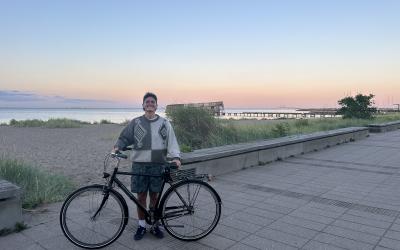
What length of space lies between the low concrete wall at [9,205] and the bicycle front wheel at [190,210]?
1.79 m

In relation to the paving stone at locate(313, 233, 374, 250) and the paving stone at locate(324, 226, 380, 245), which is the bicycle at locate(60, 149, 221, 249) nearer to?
the paving stone at locate(313, 233, 374, 250)

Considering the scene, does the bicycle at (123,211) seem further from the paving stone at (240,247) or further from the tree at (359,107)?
the tree at (359,107)

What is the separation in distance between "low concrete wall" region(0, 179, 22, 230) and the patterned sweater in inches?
54.4

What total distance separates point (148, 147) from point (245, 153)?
5.16 meters

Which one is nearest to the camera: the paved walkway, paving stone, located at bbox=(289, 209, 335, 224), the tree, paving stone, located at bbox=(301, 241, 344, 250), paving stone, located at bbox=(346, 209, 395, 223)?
paving stone, located at bbox=(301, 241, 344, 250)

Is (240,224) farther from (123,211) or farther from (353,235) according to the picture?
(123,211)

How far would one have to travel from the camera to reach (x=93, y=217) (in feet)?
14.5

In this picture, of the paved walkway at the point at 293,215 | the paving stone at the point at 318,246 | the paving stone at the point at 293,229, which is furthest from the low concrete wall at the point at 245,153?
the paving stone at the point at 318,246

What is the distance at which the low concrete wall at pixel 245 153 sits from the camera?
26.0 ft

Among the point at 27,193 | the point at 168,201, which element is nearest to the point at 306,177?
the point at 168,201

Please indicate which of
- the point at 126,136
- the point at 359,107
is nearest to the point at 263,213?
the point at 126,136

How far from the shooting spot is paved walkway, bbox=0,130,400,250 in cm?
441

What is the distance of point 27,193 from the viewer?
5965mm

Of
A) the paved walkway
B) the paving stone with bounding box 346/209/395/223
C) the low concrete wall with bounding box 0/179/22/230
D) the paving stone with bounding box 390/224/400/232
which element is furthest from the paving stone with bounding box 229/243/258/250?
the low concrete wall with bounding box 0/179/22/230
